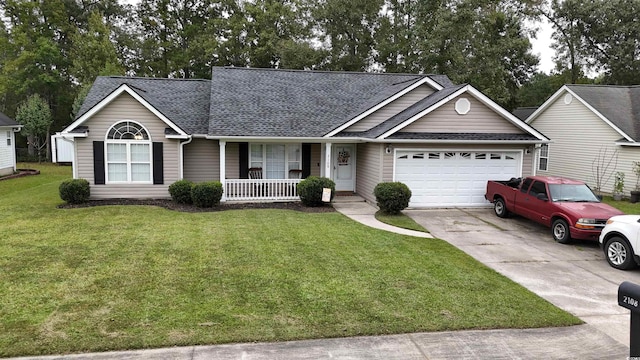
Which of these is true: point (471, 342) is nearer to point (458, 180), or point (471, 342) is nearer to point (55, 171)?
point (458, 180)

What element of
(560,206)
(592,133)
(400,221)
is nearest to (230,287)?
(400,221)

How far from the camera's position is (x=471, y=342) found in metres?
6.13

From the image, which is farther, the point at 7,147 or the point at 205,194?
the point at 7,147

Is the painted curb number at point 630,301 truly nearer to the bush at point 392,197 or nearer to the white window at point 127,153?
the bush at point 392,197

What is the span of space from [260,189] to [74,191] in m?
6.47

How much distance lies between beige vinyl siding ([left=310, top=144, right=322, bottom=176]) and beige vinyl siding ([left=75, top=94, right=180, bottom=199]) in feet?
18.2

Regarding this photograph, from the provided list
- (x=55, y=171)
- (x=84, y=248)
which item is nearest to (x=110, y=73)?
(x=55, y=171)

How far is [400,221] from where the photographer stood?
550 inches

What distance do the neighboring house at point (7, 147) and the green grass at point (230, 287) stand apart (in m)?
15.5

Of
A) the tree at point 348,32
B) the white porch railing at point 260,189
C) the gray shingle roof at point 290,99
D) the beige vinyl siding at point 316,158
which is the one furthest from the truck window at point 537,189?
the tree at point 348,32

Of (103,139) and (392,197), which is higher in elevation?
(103,139)

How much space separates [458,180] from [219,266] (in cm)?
1067

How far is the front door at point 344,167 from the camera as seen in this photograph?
757 inches

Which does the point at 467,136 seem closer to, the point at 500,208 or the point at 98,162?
the point at 500,208
